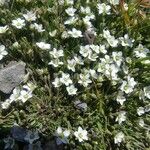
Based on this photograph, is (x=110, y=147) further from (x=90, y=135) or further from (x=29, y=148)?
(x=29, y=148)

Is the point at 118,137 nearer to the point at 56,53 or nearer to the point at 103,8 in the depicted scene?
the point at 56,53

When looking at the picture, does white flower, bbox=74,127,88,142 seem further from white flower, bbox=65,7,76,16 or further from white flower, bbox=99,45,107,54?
white flower, bbox=65,7,76,16

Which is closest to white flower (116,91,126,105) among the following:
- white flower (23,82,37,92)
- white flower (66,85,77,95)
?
white flower (66,85,77,95)

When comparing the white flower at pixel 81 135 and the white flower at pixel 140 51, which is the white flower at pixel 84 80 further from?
the white flower at pixel 140 51

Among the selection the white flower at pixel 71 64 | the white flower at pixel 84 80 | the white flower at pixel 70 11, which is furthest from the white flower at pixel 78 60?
the white flower at pixel 70 11

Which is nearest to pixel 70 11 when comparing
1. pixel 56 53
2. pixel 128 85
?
pixel 56 53

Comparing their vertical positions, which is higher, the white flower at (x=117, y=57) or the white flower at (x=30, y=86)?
the white flower at (x=117, y=57)
